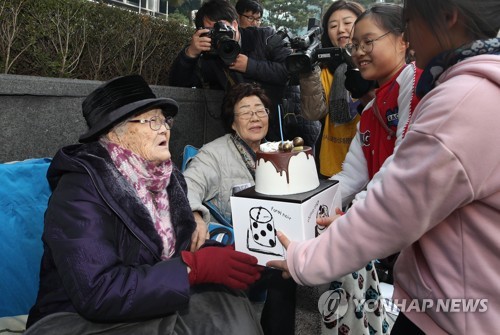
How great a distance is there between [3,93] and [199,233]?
1508mm

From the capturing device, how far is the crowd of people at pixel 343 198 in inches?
35.8

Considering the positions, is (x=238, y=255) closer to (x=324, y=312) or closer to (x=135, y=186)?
(x=135, y=186)

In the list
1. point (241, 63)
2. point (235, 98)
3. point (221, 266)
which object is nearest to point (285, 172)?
point (221, 266)

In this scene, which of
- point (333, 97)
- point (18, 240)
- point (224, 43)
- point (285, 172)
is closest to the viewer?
point (285, 172)

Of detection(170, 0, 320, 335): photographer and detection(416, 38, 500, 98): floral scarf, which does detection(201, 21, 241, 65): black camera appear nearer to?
detection(170, 0, 320, 335): photographer

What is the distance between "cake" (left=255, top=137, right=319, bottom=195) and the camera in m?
1.54

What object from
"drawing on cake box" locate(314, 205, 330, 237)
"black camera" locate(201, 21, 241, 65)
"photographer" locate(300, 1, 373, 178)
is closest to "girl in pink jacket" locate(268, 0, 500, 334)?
"drawing on cake box" locate(314, 205, 330, 237)

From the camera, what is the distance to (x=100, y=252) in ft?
4.73

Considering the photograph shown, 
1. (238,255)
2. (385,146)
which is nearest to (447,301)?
(238,255)

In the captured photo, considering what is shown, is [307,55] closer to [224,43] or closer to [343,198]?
[224,43]

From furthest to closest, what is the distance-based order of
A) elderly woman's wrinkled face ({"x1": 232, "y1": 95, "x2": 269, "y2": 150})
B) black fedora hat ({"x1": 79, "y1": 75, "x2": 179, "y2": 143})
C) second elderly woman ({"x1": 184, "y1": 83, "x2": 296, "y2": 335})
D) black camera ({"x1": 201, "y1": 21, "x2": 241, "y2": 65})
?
black camera ({"x1": 201, "y1": 21, "x2": 241, "y2": 65})
elderly woman's wrinkled face ({"x1": 232, "y1": 95, "x2": 269, "y2": 150})
second elderly woman ({"x1": 184, "y1": 83, "x2": 296, "y2": 335})
black fedora hat ({"x1": 79, "y1": 75, "x2": 179, "y2": 143})

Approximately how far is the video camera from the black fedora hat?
1.26 metres

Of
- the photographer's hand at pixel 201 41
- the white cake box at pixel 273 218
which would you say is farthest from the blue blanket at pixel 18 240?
the photographer's hand at pixel 201 41

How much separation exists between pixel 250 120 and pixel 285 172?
145 cm
